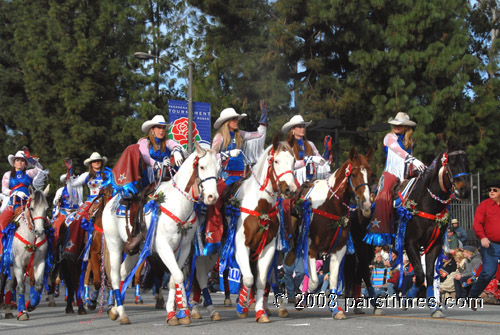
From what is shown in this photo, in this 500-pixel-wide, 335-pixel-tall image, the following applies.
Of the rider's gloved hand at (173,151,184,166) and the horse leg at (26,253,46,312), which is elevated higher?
the rider's gloved hand at (173,151,184,166)

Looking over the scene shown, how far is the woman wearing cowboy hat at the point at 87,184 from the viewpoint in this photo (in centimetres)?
1484

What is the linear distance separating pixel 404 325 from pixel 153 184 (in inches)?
187

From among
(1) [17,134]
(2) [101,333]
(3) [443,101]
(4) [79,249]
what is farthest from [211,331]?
(1) [17,134]

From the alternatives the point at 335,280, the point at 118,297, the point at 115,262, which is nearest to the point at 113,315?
the point at 118,297

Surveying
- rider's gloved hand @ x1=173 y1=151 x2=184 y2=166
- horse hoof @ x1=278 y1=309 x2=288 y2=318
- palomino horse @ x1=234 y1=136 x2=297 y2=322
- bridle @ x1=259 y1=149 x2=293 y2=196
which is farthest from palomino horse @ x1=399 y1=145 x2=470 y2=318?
rider's gloved hand @ x1=173 y1=151 x2=184 y2=166

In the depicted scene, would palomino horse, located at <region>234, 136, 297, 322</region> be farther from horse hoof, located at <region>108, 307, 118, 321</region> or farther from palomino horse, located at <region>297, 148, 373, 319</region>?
horse hoof, located at <region>108, 307, 118, 321</region>

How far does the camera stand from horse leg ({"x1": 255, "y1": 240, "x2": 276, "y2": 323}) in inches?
464

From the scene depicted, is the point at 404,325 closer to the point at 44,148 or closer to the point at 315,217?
the point at 315,217

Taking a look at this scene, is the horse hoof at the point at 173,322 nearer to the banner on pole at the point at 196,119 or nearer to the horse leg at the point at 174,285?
the horse leg at the point at 174,285

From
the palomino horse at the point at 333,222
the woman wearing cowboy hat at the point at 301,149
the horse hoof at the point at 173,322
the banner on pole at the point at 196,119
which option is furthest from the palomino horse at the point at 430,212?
the banner on pole at the point at 196,119

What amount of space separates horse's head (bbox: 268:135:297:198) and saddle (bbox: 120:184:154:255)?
2.14 meters

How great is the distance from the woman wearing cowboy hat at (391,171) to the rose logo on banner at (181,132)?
10374mm

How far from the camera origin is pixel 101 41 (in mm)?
39500

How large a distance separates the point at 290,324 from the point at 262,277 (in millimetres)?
887
